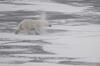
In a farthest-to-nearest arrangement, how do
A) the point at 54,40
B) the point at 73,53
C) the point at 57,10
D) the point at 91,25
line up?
the point at 57,10
the point at 91,25
the point at 54,40
the point at 73,53

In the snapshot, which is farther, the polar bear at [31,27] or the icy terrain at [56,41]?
the polar bear at [31,27]

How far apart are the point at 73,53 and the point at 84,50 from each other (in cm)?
41

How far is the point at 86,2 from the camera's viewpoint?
23.0 meters

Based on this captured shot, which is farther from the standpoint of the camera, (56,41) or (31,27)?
(31,27)

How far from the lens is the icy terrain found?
10.6m

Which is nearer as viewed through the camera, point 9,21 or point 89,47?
point 89,47

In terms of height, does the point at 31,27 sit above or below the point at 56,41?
above

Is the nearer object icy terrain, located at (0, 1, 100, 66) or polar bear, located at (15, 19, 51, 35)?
icy terrain, located at (0, 1, 100, 66)

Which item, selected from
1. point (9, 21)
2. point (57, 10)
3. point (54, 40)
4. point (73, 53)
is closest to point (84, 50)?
point (73, 53)

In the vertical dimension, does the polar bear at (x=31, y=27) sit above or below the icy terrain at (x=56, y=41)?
above

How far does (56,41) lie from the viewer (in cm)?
1291

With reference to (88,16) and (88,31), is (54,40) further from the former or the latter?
(88,16)

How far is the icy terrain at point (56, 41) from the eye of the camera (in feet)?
34.8

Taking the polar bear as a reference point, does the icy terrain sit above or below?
below
